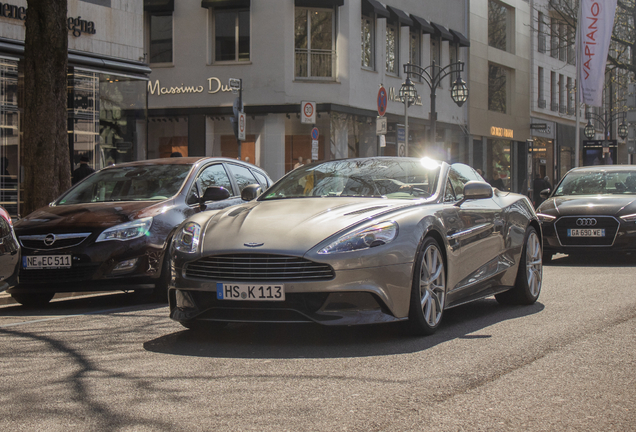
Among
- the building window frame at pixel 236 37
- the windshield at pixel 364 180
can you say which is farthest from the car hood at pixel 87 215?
the building window frame at pixel 236 37

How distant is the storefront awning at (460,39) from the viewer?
39.5m

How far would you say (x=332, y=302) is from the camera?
18.5ft

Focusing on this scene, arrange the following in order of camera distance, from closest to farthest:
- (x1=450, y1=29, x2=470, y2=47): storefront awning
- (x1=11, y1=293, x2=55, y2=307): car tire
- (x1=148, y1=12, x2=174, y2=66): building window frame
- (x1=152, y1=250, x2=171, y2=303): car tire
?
(x1=152, y1=250, x2=171, y2=303): car tire
(x1=11, y1=293, x2=55, y2=307): car tire
(x1=148, y1=12, x2=174, y2=66): building window frame
(x1=450, y1=29, x2=470, y2=47): storefront awning

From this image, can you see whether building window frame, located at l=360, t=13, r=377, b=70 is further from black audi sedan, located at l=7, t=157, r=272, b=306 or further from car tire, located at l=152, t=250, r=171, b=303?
car tire, located at l=152, t=250, r=171, b=303

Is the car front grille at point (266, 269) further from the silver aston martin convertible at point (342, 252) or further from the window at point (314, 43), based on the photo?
the window at point (314, 43)

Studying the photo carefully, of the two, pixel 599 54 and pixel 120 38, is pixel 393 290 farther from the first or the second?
pixel 599 54

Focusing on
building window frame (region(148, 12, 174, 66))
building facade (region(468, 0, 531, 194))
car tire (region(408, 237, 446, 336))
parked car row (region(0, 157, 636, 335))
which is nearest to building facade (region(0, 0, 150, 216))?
building window frame (region(148, 12, 174, 66))

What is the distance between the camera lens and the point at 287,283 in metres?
5.60

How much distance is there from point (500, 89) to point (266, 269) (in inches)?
1693

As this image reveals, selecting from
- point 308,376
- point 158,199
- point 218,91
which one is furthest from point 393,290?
point 218,91

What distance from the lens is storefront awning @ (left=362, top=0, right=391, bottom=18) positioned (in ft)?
104

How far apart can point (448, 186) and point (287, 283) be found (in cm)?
219

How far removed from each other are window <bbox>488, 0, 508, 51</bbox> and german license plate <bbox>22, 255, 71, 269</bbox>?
3964cm

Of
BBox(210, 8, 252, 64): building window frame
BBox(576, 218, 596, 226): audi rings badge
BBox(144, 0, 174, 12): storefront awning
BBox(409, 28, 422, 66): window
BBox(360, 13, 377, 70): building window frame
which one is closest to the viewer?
BBox(576, 218, 596, 226): audi rings badge
